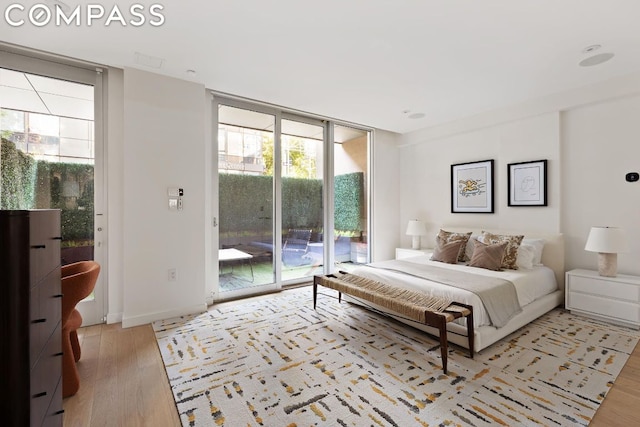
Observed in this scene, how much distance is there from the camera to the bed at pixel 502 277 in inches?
103

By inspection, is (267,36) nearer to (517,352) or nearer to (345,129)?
(345,129)

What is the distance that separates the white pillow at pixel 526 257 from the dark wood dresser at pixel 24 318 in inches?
167

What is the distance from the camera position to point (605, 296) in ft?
10.5

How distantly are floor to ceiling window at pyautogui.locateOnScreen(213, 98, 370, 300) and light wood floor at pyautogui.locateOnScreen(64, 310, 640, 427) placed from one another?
57.8 inches

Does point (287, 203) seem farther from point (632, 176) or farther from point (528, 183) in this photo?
point (632, 176)

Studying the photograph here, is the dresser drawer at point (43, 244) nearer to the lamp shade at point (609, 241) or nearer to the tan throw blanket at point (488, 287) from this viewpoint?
the tan throw blanket at point (488, 287)

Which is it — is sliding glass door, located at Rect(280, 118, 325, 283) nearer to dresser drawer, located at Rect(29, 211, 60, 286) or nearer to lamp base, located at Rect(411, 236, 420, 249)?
lamp base, located at Rect(411, 236, 420, 249)

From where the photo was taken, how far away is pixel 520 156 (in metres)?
4.21

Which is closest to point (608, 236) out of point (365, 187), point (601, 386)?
point (601, 386)

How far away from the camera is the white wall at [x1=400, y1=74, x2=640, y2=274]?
3.39 m

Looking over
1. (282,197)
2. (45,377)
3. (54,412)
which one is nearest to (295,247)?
(282,197)

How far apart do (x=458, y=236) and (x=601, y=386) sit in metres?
2.30

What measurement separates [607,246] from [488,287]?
150 cm

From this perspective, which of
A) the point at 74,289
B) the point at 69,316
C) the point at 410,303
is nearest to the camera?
the point at 74,289
